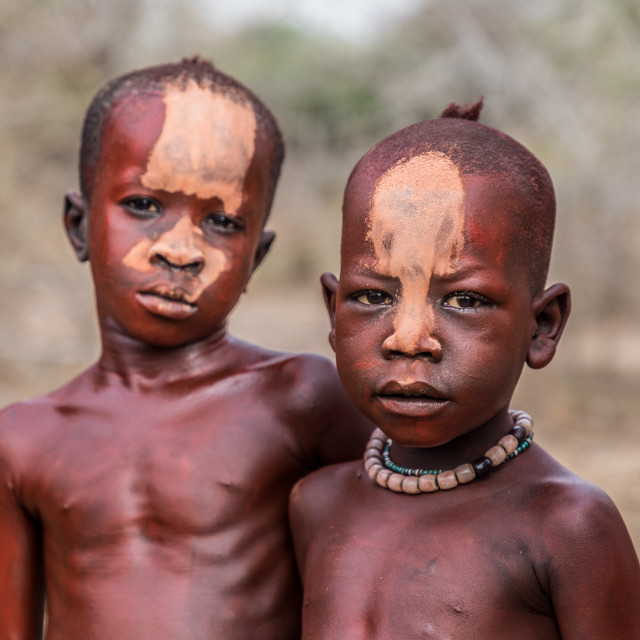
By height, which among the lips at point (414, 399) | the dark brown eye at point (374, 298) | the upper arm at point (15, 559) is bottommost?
the upper arm at point (15, 559)

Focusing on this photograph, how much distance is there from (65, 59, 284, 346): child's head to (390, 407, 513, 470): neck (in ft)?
2.03

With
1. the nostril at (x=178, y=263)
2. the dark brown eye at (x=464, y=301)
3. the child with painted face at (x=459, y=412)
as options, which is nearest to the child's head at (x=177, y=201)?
the nostril at (x=178, y=263)

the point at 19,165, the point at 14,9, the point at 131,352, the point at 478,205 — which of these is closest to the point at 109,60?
the point at 14,9

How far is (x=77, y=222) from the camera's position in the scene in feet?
7.96

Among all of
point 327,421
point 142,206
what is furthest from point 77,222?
point 327,421

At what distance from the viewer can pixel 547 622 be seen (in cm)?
168

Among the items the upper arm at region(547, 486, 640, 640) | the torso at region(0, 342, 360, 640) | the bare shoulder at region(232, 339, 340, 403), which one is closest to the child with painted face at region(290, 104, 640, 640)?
the upper arm at region(547, 486, 640, 640)

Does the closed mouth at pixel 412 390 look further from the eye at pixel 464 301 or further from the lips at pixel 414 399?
the eye at pixel 464 301

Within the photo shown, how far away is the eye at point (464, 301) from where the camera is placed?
171 centimetres

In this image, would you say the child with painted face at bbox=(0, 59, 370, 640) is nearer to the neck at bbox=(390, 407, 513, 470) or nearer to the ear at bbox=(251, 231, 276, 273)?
the ear at bbox=(251, 231, 276, 273)

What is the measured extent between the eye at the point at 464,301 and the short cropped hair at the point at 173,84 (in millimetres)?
767

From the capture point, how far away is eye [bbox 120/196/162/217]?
2186 millimetres

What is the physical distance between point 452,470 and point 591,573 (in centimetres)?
31

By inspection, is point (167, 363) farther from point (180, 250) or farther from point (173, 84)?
point (173, 84)
